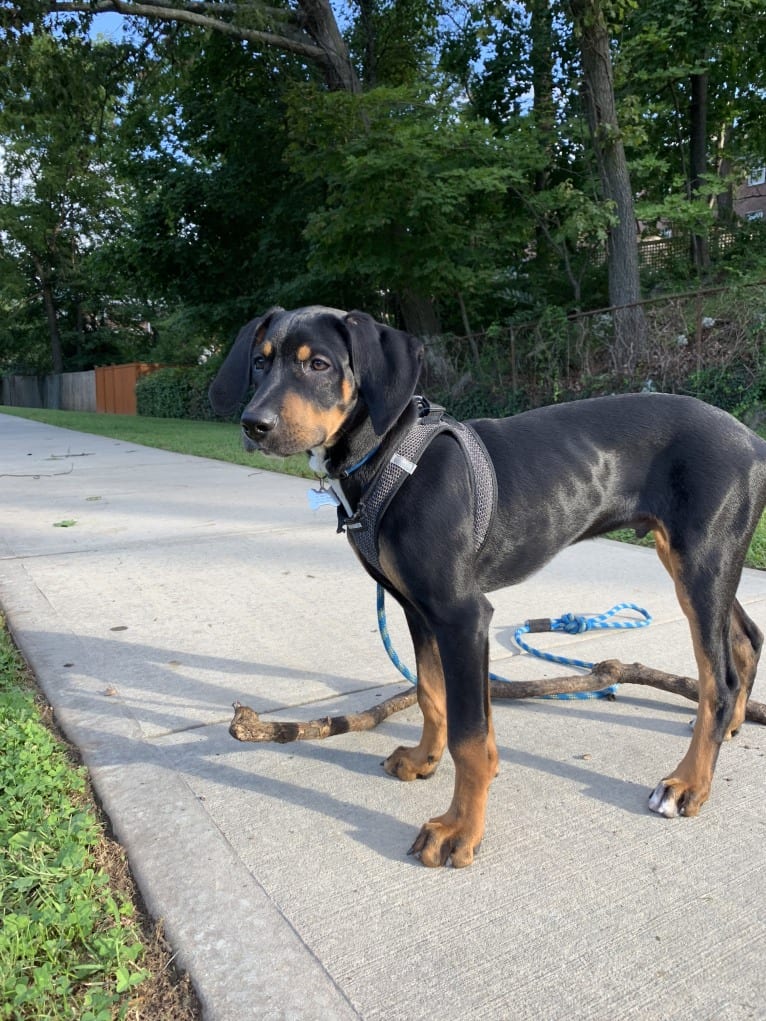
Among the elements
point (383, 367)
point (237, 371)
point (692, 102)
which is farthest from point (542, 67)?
point (383, 367)

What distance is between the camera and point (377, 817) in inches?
98.3

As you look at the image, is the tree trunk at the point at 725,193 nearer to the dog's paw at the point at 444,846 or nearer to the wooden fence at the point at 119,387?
the dog's paw at the point at 444,846

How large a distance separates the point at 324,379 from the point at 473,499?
61 cm

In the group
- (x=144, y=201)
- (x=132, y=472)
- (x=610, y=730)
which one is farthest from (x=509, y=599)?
(x=144, y=201)

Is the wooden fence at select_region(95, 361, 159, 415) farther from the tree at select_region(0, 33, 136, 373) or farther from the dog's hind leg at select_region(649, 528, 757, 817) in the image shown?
the dog's hind leg at select_region(649, 528, 757, 817)

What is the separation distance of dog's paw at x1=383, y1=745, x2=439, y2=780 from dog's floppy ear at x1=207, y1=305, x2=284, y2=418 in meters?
1.33

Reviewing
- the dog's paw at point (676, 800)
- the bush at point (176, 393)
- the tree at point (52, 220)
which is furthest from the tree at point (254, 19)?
the tree at point (52, 220)

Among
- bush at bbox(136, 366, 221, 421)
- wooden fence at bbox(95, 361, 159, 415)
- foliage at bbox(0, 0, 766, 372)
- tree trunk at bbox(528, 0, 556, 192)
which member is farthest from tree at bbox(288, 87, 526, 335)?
wooden fence at bbox(95, 361, 159, 415)

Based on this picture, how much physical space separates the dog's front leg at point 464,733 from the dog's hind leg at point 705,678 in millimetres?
609

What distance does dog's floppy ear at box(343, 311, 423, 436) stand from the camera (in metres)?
2.46

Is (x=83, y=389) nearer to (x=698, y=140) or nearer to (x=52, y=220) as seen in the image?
(x=52, y=220)

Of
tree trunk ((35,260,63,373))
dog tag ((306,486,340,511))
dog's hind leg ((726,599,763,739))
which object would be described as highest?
tree trunk ((35,260,63,373))

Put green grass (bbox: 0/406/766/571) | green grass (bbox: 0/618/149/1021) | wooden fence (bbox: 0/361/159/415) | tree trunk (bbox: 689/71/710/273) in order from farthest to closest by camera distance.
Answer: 1. wooden fence (bbox: 0/361/159/415)
2. tree trunk (bbox: 689/71/710/273)
3. green grass (bbox: 0/406/766/571)
4. green grass (bbox: 0/618/149/1021)

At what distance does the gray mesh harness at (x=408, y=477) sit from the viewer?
246 centimetres
